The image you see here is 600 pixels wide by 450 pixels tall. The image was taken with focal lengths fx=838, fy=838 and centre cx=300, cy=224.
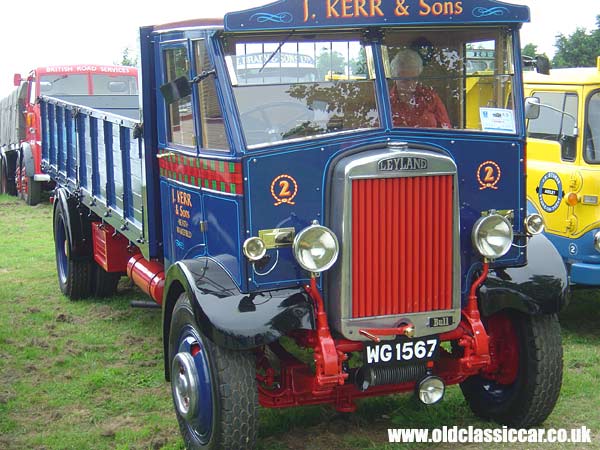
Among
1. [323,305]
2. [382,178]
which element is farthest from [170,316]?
[382,178]

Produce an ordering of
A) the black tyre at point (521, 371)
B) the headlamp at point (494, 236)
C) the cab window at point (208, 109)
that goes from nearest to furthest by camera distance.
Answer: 1. the cab window at point (208, 109)
2. the headlamp at point (494, 236)
3. the black tyre at point (521, 371)

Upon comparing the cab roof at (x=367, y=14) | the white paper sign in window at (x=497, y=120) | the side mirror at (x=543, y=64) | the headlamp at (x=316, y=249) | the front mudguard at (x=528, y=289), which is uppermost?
the cab roof at (x=367, y=14)

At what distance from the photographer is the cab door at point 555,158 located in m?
7.05

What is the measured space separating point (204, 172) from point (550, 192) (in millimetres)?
3652

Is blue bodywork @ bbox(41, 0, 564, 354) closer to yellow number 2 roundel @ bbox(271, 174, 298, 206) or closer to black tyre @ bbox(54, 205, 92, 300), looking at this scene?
yellow number 2 roundel @ bbox(271, 174, 298, 206)

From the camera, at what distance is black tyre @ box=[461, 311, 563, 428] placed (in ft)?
16.0

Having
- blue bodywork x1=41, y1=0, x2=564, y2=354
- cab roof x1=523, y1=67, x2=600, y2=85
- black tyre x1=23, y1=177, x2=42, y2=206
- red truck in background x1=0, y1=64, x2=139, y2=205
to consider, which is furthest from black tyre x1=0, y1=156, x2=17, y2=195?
blue bodywork x1=41, y1=0, x2=564, y2=354

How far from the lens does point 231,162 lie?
440 cm

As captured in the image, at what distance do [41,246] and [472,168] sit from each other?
8.63 metres

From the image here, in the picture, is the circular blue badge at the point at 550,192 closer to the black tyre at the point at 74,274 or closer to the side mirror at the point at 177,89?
the side mirror at the point at 177,89

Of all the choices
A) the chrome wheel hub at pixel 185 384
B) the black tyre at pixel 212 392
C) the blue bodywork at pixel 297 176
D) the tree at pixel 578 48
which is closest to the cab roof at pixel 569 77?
the blue bodywork at pixel 297 176

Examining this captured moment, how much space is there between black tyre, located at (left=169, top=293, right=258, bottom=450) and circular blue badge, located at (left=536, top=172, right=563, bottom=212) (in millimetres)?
3765

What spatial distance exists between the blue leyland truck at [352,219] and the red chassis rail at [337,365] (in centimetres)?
1

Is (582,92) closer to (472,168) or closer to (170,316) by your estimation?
(472,168)
